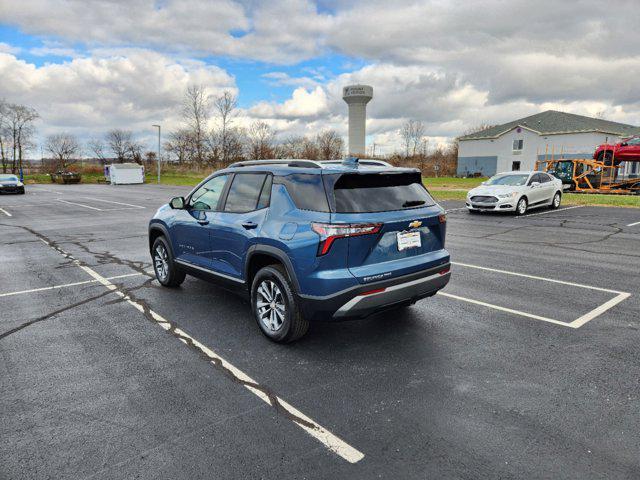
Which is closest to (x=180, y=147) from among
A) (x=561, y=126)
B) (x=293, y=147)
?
(x=293, y=147)

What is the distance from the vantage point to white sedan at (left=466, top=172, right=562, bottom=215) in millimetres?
15430

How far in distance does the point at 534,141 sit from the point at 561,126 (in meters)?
3.13

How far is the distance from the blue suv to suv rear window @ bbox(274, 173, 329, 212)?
0.01 meters

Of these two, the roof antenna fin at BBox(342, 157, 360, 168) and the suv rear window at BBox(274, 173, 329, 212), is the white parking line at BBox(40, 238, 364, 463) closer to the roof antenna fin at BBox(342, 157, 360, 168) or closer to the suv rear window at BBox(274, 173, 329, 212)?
the suv rear window at BBox(274, 173, 329, 212)

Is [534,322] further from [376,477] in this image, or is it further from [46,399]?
[46,399]

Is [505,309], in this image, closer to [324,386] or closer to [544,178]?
[324,386]

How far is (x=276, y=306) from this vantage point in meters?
4.39

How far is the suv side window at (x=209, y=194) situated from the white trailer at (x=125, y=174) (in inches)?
1880

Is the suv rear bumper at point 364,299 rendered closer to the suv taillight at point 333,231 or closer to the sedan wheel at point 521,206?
the suv taillight at point 333,231

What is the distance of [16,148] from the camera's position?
226 feet

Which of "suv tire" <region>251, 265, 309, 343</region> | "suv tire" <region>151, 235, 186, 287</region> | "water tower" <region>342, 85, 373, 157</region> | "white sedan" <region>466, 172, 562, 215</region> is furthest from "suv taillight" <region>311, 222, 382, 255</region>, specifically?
"water tower" <region>342, 85, 373, 157</region>

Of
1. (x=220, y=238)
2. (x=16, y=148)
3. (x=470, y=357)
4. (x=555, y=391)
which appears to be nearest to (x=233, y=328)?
(x=220, y=238)

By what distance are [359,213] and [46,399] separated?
3.00 meters

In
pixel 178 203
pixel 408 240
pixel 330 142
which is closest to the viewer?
pixel 408 240
